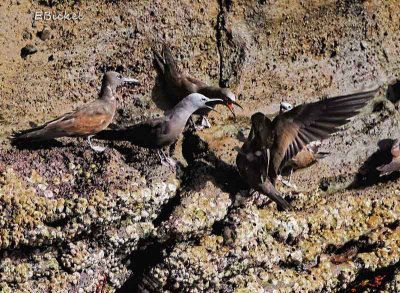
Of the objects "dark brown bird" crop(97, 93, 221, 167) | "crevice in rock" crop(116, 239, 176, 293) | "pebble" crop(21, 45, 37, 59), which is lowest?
"crevice in rock" crop(116, 239, 176, 293)

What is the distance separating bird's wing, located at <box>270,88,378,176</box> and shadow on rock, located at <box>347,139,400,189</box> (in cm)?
76

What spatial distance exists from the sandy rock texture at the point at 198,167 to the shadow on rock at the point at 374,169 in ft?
0.04

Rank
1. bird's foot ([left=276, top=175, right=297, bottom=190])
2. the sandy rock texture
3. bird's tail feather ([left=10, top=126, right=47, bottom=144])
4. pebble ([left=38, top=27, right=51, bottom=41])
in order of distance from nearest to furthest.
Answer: the sandy rock texture < bird's tail feather ([left=10, top=126, right=47, bottom=144]) < bird's foot ([left=276, top=175, right=297, bottom=190]) < pebble ([left=38, top=27, right=51, bottom=41])

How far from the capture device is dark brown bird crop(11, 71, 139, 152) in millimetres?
6848

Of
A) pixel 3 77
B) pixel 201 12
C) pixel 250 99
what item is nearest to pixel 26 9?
pixel 3 77

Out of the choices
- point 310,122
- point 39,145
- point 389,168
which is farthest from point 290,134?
point 39,145

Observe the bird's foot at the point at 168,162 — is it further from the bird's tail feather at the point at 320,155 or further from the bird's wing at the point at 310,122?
the bird's tail feather at the point at 320,155

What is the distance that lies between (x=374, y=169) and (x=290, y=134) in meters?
1.04

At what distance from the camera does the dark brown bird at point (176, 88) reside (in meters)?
7.67

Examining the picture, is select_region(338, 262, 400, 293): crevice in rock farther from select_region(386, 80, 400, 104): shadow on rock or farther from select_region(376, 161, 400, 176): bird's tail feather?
select_region(386, 80, 400, 104): shadow on rock

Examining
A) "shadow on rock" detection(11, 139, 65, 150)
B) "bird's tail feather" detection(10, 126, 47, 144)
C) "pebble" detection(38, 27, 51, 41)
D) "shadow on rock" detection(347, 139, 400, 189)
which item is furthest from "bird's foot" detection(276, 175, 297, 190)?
"pebble" detection(38, 27, 51, 41)

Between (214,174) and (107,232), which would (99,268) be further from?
(214,174)

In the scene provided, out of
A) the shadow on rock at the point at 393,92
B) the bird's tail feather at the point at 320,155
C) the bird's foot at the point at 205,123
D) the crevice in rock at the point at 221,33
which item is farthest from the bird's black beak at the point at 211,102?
the shadow on rock at the point at 393,92

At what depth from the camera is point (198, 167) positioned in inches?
285
